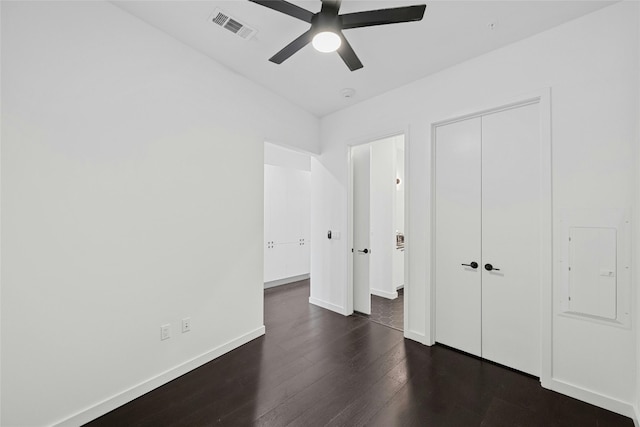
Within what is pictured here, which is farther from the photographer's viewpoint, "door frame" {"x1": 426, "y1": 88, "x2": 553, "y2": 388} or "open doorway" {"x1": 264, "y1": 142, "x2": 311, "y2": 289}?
"open doorway" {"x1": 264, "y1": 142, "x2": 311, "y2": 289}

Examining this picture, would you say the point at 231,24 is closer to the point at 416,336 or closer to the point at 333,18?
the point at 333,18

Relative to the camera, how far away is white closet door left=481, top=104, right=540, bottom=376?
230 cm

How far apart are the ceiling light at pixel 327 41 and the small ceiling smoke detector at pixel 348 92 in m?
1.35

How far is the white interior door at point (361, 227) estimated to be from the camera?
373cm

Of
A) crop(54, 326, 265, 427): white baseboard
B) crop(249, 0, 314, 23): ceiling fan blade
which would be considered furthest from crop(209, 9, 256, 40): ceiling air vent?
crop(54, 326, 265, 427): white baseboard

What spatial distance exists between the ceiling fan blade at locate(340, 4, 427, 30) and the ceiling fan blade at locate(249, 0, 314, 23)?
0.80 feet

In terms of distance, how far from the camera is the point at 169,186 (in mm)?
2301

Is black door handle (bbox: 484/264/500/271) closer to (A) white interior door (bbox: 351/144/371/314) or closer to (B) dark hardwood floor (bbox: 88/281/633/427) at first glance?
(B) dark hardwood floor (bbox: 88/281/633/427)

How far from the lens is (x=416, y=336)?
2.95m

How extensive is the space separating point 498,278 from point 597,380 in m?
0.90

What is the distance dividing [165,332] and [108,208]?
1.13 m

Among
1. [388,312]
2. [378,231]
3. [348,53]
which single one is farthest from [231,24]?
[388,312]

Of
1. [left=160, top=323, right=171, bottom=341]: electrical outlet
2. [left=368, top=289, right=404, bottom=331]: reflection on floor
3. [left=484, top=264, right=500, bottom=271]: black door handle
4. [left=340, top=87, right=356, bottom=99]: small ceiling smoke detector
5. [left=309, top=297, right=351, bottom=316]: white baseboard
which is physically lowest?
[left=368, top=289, right=404, bottom=331]: reflection on floor

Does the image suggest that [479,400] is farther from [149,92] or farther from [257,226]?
[149,92]
